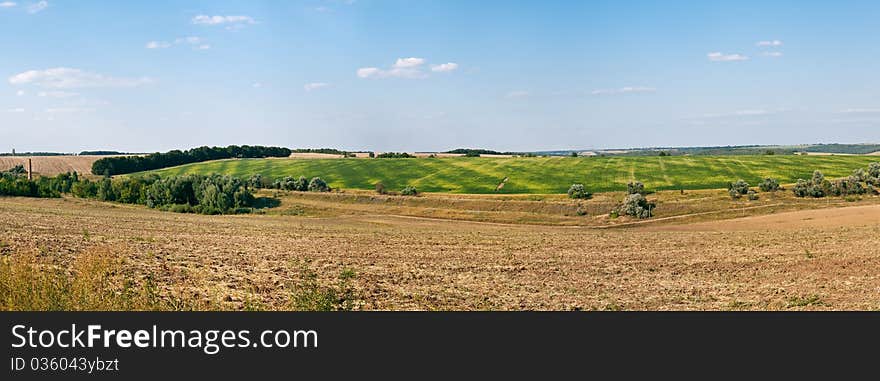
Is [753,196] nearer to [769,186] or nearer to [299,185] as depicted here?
[769,186]

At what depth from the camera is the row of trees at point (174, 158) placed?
429 feet

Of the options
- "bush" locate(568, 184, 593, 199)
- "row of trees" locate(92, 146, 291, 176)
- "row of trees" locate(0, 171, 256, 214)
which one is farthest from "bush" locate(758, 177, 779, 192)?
"row of trees" locate(92, 146, 291, 176)

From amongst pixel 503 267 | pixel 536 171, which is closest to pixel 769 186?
pixel 536 171

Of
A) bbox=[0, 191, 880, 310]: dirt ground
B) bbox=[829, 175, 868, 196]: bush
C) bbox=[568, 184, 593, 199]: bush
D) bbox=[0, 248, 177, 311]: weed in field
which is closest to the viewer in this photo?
bbox=[0, 248, 177, 311]: weed in field

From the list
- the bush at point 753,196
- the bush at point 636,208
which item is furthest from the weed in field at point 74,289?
the bush at point 753,196

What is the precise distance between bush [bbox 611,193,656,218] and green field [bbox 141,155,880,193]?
24376 millimetres

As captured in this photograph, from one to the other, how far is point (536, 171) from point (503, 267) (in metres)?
96.4

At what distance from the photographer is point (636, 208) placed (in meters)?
67.7

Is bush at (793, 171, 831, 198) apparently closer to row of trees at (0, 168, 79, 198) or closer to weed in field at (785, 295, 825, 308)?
weed in field at (785, 295, 825, 308)

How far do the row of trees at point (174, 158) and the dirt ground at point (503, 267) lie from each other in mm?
110741

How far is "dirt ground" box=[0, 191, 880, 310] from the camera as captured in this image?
15.1 meters

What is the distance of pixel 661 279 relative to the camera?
1917 cm

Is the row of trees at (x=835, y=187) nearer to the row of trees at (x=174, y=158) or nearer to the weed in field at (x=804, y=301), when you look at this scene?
the weed in field at (x=804, y=301)
